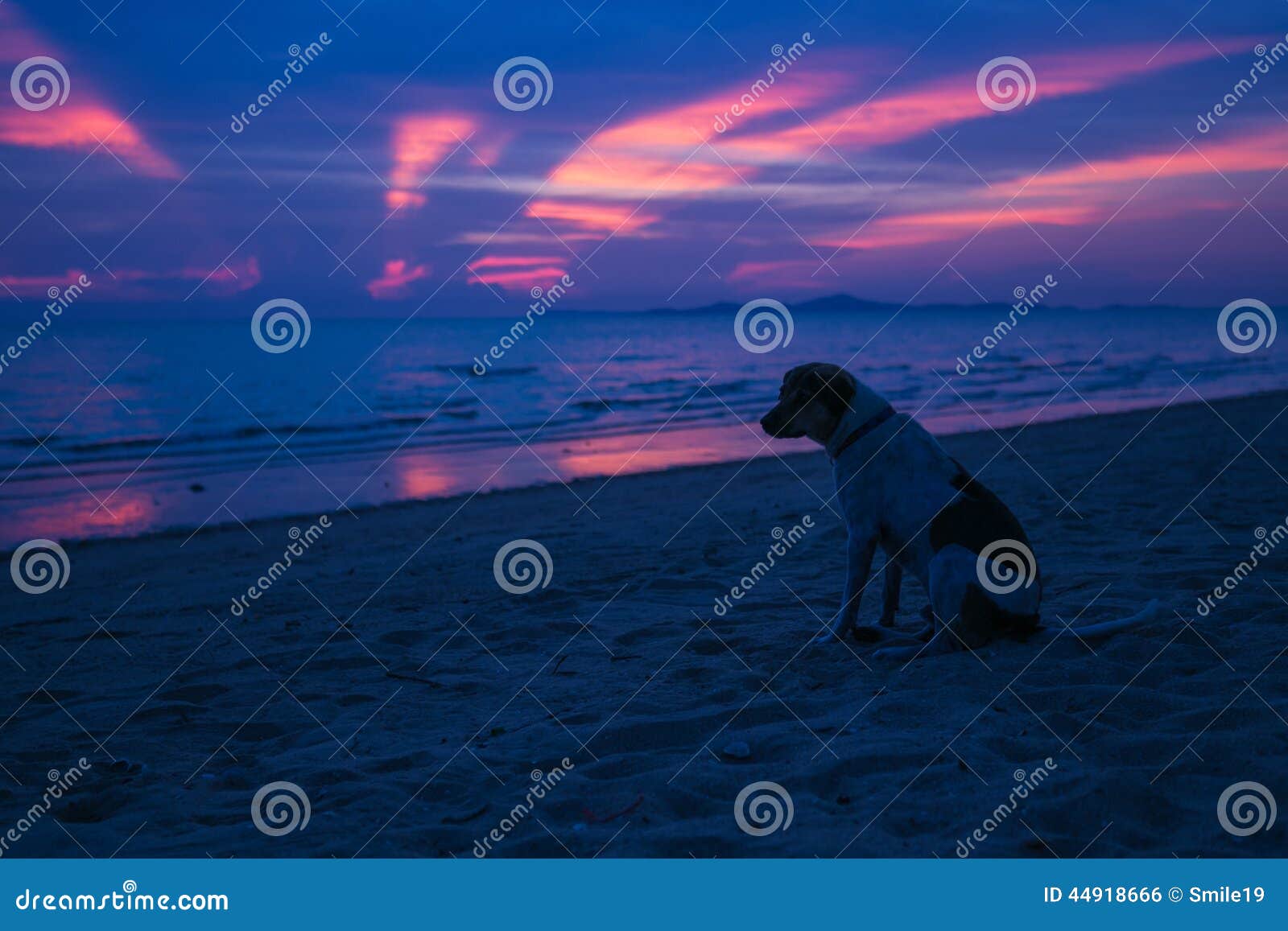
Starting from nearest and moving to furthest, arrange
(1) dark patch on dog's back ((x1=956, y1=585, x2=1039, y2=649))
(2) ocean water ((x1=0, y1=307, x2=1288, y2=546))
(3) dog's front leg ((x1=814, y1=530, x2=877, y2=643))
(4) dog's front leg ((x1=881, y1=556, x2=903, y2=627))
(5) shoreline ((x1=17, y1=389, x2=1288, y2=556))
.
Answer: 1. (1) dark patch on dog's back ((x1=956, y1=585, x2=1039, y2=649))
2. (3) dog's front leg ((x1=814, y1=530, x2=877, y2=643))
3. (4) dog's front leg ((x1=881, y1=556, x2=903, y2=627))
4. (5) shoreline ((x1=17, y1=389, x2=1288, y2=556))
5. (2) ocean water ((x1=0, y1=307, x2=1288, y2=546))

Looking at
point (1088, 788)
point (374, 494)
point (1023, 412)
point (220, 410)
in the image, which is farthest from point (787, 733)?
point (220, 410)

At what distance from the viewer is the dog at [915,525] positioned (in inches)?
183

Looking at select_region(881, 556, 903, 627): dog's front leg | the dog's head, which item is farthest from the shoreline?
select_region(881, 556, 903, 627): dog's front leg

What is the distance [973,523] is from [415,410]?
18216mm

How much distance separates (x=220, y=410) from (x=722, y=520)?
1578 cm

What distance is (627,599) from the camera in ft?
21.2

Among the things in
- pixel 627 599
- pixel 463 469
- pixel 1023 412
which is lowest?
pixel 627 599

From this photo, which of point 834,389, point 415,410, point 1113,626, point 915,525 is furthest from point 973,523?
point 415,410

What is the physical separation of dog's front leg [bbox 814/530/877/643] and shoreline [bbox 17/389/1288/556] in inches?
279

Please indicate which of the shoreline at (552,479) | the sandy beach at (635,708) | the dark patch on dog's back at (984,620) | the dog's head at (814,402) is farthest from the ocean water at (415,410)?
the dark patch on dog's back at (984,620)

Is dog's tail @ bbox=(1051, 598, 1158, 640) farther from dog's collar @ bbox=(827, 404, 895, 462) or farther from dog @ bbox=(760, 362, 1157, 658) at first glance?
dog's collar @ bbox=(827, 404, 895, 462)

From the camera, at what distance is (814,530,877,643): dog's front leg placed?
5.04m

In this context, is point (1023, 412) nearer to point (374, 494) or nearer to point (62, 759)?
point (374, 494)

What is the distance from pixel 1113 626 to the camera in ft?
15.4
